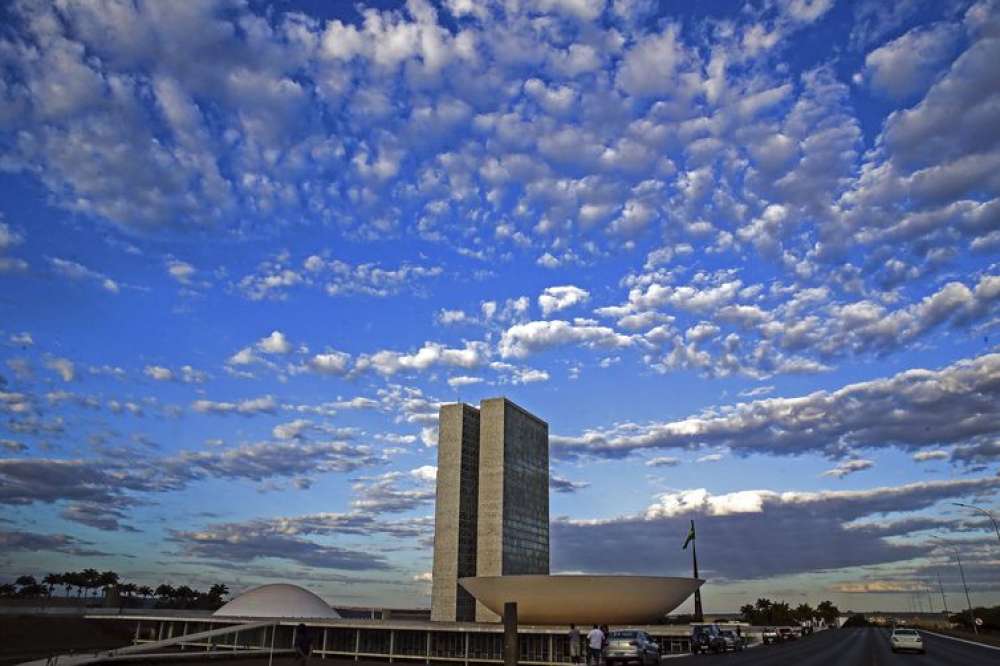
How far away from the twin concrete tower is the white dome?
76.0 ft

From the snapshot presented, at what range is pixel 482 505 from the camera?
143250 mm

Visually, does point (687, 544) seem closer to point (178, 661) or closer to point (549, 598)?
point (549, 598)

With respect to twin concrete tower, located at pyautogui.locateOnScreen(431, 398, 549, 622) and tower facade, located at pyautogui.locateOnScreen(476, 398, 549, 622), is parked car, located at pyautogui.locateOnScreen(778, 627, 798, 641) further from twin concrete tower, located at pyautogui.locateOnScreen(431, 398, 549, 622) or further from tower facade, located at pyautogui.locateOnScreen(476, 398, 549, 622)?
twin concrete tower, located at pyautogui.locateOnScreen(431, 398, 549, 622)

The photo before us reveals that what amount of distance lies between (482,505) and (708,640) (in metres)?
92.3

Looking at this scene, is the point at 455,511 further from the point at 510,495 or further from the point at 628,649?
the point at 628,649

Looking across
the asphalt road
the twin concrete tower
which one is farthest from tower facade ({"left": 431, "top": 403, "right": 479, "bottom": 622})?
the asphalt road

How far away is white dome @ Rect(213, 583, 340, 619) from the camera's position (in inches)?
4589

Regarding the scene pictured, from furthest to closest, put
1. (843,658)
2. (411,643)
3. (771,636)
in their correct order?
(411,643) → (771,636) → (843,658)

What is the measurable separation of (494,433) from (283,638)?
59.4 metres

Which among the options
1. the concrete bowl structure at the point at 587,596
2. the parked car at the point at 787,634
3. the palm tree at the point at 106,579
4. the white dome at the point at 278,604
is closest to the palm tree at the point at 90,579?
the palm tree at the point at 106,579

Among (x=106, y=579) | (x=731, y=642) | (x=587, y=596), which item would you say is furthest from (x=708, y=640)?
(x=106, y=579)

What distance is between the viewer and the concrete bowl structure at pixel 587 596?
Result: 307 ft

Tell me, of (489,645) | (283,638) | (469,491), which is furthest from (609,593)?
(469,491)

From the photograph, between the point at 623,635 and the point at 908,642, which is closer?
the point at 623,635
